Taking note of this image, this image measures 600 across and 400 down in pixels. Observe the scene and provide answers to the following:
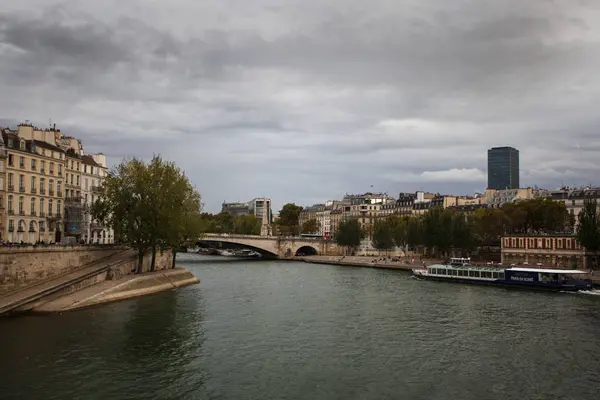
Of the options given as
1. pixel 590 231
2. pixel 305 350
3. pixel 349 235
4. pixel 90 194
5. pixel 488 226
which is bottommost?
pixel 305 350

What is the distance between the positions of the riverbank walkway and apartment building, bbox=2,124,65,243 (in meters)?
7.69

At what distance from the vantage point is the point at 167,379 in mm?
28828

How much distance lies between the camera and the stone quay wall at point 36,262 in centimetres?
4681

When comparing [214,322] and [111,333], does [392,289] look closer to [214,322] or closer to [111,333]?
[214,322]

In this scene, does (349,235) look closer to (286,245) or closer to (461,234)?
(286,245)

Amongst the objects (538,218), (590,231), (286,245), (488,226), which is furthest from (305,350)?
(286,245)

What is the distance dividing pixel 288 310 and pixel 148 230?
2300 centimetres

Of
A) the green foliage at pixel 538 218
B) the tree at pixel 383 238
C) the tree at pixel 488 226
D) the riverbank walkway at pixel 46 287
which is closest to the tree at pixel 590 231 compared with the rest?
the green foliage at pixel 538 218

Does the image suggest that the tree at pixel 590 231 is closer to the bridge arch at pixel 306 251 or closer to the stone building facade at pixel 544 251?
the stone building facade at pixel 544 251

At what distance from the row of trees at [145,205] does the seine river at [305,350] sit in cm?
1090

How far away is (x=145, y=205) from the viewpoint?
64.8 m

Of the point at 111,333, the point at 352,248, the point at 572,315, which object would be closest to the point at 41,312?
the point at 111,333

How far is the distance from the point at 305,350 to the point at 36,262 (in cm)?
2958

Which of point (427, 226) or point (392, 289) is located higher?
point (427, 226)
